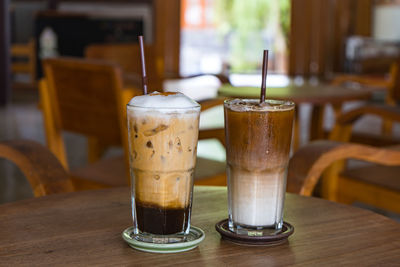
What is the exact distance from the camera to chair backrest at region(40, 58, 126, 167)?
1.88 meters

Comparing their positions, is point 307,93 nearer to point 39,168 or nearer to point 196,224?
point 39,168

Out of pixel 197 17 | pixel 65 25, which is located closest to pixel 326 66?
pixel 197 17

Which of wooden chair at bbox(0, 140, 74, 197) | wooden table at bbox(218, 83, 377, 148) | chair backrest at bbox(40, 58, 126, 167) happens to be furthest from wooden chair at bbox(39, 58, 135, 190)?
wooden table at bbox(218, 83, 377, 148)

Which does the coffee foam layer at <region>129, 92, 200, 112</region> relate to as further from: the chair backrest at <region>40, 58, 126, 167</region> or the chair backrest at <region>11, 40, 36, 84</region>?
the chair backrest at <region>11, 40, 36, 84</region>

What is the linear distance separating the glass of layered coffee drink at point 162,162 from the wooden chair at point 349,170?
48 centimetres

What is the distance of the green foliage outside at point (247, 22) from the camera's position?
8109 millimetres

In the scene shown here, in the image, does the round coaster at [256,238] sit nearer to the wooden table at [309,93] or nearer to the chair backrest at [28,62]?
the wooden table at [309,93]

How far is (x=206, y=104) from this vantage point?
208cm

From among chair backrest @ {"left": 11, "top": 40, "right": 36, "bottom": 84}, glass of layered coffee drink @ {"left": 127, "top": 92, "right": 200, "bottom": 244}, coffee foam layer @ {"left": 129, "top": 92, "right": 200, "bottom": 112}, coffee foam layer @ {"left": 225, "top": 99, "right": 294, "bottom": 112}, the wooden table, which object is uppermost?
coffee foam layer @ {"left": 129, "top": 92, "right": 200, "bottom": 112}

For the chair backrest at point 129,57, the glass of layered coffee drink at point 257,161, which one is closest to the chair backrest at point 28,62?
the chair backrest at point 129,57

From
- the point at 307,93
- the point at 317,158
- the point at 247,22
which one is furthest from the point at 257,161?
the point at 247,22

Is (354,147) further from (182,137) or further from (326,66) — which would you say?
(326,66)

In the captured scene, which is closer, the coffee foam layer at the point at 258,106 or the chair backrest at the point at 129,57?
the coffee foam layer at the point at 258,106

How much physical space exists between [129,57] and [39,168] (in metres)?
2.10
